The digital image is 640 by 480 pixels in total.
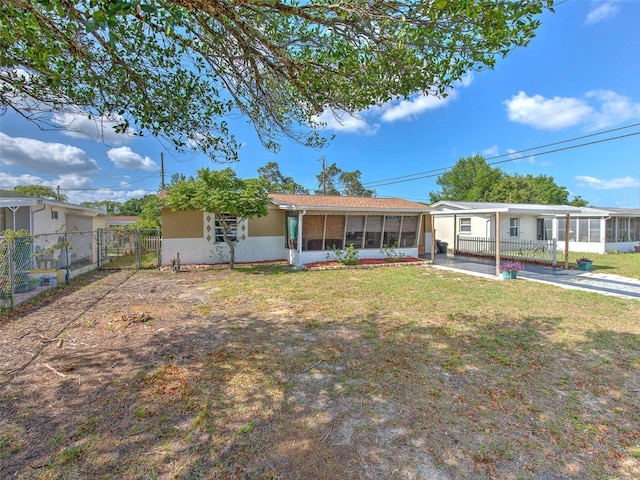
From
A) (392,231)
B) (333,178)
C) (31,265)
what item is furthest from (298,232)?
(333,178)

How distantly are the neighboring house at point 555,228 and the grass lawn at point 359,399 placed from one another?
10.8 meters

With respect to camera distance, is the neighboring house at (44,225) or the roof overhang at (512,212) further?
the roof overhang at (512,212)

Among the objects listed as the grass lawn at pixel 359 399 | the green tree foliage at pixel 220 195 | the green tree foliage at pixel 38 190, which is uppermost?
the green tree foliage at pixel 38 190

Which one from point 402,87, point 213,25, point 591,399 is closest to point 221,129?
point 213,25

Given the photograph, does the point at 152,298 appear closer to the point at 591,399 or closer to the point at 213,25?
the point at 213,25

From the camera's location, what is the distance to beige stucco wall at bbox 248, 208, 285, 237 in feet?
45.3

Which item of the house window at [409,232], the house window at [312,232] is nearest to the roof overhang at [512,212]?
the house window at [409,232]

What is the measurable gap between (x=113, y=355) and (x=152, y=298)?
140 inches

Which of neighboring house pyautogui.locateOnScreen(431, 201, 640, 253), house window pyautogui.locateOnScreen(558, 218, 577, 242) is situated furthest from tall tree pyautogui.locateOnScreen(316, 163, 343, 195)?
house window pyautogui.locateOnScreen(558, 218, 577, 242)

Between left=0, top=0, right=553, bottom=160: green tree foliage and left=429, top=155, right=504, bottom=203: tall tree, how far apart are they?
40478 millimetres

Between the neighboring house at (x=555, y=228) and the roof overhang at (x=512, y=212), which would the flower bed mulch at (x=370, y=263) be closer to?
the roof overhang at (x=512, y=212)

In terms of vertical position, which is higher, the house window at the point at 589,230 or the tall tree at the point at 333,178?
the tall tree at the point at 333,178

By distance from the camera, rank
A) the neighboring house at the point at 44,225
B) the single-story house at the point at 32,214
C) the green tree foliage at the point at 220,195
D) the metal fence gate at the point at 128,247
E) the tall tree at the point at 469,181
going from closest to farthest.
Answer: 1. the neighboring house at the point at 44,225
2. the single-story house at the point at 32,214
3. the green tree foliage at the point at 220,195
4. the metal fence gate at the point at 128,247
5. the tall tree at the point at 469,181

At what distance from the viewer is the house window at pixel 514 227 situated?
1756cm
